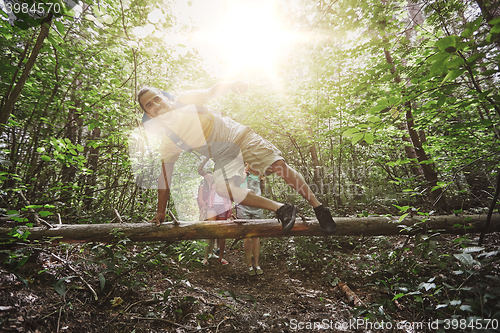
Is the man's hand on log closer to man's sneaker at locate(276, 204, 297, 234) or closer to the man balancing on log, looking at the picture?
the man balancing on log

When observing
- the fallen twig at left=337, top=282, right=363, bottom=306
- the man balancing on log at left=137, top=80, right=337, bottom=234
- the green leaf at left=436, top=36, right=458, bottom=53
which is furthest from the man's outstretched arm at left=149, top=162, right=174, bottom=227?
the green leaf at left=436, top=36, right=458, bottom=53

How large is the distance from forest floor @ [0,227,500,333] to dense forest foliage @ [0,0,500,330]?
0.59 metres

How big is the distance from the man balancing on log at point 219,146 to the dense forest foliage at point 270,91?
3.14ft

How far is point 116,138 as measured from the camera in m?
4.56

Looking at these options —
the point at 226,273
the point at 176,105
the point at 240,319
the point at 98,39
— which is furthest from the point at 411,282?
the point at 98,39

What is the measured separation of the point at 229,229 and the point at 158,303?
40.0 inches

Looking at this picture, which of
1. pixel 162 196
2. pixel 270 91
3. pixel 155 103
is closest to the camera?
pixel 155 103

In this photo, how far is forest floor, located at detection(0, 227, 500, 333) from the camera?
1549 mm

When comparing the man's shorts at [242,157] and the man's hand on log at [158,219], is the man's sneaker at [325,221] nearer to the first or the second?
the man's shorts at [242,157]

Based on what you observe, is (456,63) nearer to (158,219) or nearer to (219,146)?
(219,146)

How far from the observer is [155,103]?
2465 millimetres

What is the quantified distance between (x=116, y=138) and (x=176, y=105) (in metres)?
2.91

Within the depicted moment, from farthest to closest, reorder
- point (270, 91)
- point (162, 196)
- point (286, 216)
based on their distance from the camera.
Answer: point (270, 91) < point (162, 196) < point (286, 216)

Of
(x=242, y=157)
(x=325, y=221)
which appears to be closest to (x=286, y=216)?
(x=325, y=221)
